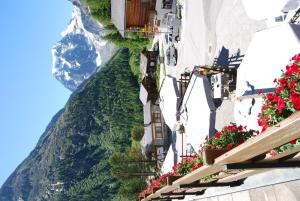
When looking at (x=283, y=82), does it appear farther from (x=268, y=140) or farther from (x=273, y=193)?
(x=273, y=193)

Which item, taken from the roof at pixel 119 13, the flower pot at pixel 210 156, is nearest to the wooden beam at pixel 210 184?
the flower pot at pixel 210 156

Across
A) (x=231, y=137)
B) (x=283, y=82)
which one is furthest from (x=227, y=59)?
(x=283, y=82)

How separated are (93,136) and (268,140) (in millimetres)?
A: 78757

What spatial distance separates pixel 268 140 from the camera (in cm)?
492

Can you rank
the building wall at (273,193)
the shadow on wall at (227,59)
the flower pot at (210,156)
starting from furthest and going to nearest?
1. the shadow on wall at (227,59)
2. the flower pot at (210,156)
3. the building wall at (273,193)

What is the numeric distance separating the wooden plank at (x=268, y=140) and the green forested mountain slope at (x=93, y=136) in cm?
4686

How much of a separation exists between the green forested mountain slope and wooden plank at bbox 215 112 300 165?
4686 centimetres

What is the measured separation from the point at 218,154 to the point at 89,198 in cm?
6846

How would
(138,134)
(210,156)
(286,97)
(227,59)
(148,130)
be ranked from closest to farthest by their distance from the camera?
(286,97)
(210,156)
(227,59)
(148,130)
(138,134)

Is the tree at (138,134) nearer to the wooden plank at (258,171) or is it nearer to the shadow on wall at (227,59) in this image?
the shadow on wall at (227,59)

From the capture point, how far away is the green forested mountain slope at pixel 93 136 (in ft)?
206

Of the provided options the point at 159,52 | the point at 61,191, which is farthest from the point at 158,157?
the point at 61,191

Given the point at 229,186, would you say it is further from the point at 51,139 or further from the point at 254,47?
the point at 51,139

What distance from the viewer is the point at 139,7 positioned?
33688 millimetres
